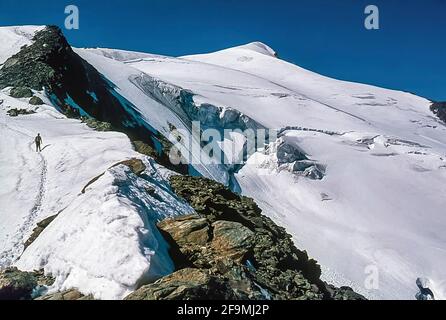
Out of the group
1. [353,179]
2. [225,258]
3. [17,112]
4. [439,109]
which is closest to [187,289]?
[225,258]

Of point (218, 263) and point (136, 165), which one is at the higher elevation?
point (136, 165)

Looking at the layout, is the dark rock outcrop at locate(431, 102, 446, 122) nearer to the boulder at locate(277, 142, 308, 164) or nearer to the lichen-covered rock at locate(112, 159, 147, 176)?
the boulder at locate(277, 142, 308, 164)

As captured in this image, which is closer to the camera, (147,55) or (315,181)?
(315,181)

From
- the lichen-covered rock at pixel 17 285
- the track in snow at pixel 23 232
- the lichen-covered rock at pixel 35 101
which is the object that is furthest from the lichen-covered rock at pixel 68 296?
the lichen-covered rock at pixel 35 101

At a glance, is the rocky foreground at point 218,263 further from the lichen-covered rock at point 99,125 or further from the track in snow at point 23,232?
the lichen-covered rock at point 99,125

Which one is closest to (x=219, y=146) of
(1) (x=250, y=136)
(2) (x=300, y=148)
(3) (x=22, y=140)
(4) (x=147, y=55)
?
(1) (x=250, y=136)

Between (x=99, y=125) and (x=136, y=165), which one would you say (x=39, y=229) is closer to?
(x=136, y=165)

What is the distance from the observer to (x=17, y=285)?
10641mm

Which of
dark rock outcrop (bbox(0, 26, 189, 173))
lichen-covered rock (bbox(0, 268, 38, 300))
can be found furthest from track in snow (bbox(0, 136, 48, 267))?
dark rock outcrop (bbox(0, 26, 189, 173))

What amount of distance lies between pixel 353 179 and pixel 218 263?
4916cm

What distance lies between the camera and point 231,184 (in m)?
52.2

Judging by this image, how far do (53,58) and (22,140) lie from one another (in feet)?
70.2

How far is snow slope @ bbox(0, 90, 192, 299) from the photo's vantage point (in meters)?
10.3
